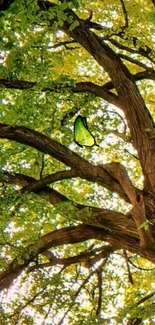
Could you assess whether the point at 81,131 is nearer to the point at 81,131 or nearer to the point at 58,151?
the point at 81,131

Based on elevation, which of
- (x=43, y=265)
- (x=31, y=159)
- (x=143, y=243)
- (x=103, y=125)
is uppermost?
(x=103, y=125)

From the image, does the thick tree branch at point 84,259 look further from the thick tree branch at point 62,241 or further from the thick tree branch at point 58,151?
the thick tree branch at point 58,151

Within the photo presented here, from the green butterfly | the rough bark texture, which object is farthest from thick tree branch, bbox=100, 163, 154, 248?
the green butterfly

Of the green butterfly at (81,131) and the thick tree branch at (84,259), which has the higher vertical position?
the green butterfly at (81,131)

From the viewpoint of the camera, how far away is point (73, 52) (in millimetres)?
8297

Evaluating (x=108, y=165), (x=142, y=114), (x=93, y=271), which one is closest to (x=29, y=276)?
(x=93, y=271)

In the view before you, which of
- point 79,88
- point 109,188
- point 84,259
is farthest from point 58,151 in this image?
point 84,259

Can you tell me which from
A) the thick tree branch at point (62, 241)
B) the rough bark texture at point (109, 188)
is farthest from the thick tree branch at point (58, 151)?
the thick tree branch at point (62, 241)

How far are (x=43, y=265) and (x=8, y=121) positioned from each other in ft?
5.92

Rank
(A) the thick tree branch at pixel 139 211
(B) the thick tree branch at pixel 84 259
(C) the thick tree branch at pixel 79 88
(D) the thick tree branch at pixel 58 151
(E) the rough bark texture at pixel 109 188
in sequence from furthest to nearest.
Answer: (B) the thick tree branch at pixel 84 259
(C) the thick tree branch at pixel 79 88
(D) the thick tree branch at pixel 58 151
(E) the rough bark texture at pixel 109 188
(A) the thick tree branch at pixel 139 211

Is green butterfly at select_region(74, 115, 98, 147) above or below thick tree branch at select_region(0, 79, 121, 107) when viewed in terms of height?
below

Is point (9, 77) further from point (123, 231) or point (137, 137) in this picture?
point (123, 231)

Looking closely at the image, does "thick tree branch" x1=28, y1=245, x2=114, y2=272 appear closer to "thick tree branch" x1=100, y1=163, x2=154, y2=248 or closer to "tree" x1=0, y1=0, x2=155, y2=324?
"tree" x1=0, y1=0, x2=155, y2=324

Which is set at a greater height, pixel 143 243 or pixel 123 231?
pixel 123 231
